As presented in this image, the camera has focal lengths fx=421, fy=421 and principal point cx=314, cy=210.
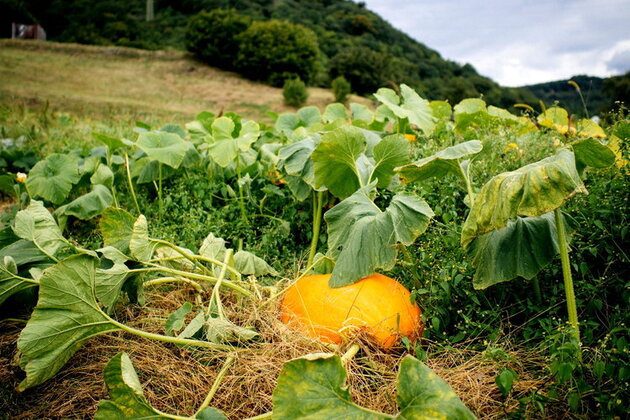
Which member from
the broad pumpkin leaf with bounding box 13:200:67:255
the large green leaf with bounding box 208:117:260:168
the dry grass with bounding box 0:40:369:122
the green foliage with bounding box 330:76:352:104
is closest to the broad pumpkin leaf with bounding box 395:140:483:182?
the large green leaf with bounding box 208:117:260:168

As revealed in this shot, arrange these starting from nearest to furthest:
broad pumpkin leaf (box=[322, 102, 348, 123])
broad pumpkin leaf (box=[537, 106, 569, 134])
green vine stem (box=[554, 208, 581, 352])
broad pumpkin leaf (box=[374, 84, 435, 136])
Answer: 1. green vine stem (box=[554, 208, 581, 352])
2. broad pumpkin leaf (box=[374, 84, 435, 136])
3. broad pumpkin leaf (box=[537, 106, 569, 134])
4. broad pumpkin leaf (box=[322, 102, 348, 123])

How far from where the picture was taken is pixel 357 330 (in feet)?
5.39

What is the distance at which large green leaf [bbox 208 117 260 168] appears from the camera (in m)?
2.70

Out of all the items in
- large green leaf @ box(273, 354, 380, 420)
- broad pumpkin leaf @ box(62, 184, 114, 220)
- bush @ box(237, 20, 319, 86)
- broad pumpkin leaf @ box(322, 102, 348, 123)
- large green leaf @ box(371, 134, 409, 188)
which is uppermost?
bush @ box(237, 20, 319, 86)

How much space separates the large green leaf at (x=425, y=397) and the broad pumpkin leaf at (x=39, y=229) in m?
1.54

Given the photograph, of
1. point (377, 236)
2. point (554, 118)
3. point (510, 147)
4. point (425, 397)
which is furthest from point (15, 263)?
point (554, 118)

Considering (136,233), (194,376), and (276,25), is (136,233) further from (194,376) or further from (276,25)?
(276,25)

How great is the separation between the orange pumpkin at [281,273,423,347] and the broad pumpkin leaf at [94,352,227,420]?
579 mm

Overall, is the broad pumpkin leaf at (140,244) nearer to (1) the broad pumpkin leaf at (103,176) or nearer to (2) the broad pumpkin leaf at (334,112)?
(1) the broad pumpkin leaf at (103,176)

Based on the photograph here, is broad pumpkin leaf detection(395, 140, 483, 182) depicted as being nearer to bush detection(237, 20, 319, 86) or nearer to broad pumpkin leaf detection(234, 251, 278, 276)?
broad pumpkin leaf detection(234, 251, 278, 276)

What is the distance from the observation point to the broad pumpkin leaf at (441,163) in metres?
1.52

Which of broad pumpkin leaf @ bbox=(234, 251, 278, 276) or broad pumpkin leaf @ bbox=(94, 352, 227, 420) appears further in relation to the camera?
broad pumpkin leaf @ bbox=(234, 251, 278, 276)

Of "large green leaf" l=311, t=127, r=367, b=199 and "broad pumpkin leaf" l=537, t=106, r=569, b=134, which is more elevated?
"broad pumpkin leaf" l=537, t=106, r=569, b=134

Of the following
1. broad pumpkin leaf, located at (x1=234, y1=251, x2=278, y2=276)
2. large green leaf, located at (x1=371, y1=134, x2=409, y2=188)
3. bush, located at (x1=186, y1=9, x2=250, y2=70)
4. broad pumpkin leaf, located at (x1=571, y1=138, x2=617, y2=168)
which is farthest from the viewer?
bush, located at (x1=186, y1=9, x2=250, y2=70)
